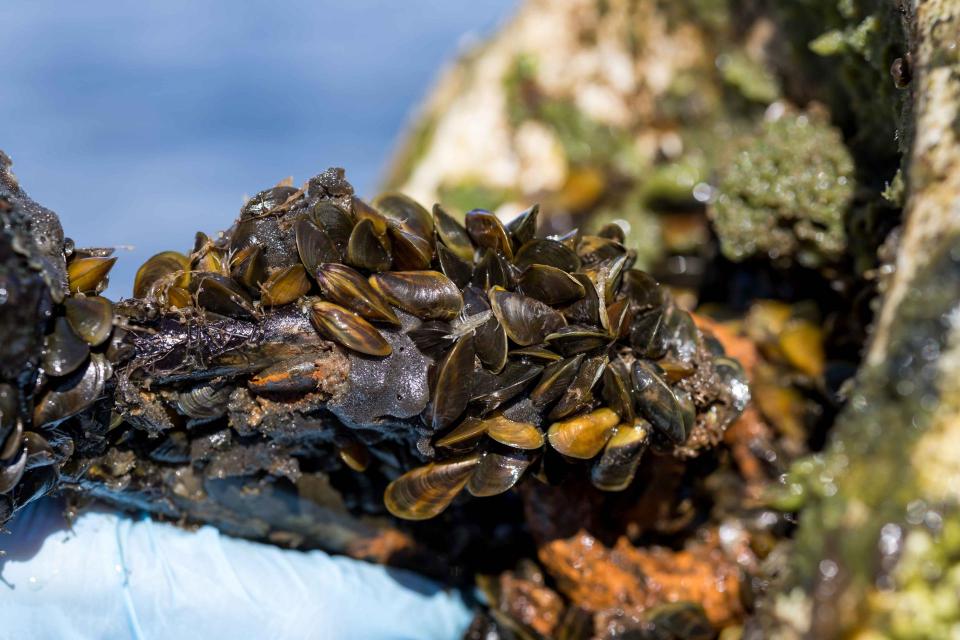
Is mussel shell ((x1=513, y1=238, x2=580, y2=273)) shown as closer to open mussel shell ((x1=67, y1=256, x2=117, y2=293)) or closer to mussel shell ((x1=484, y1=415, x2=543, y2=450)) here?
mussel shell ((x1=484, y1=415, x2=543, y2=450))

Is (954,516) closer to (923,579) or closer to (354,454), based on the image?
(923,579)

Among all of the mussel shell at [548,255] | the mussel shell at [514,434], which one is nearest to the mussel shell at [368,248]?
the mussel shell at [548,255]

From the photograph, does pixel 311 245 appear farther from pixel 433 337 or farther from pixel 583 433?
pixel 583 433

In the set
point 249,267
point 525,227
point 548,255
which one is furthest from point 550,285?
point 249,267

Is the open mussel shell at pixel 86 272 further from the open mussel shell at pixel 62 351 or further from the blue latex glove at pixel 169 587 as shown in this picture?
the blue latex glove at pixel 169 587

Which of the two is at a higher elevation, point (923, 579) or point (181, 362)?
point (181, 362)

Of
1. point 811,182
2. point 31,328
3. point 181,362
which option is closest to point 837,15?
point 811,182
